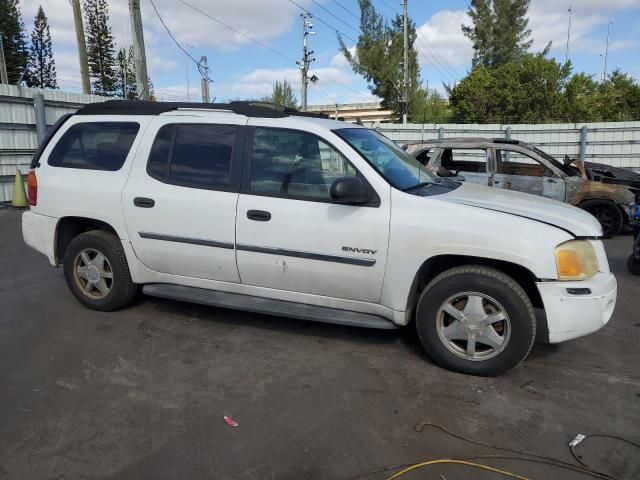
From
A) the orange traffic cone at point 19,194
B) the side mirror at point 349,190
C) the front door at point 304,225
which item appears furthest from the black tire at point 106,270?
the orange traffic cone at point 19,194

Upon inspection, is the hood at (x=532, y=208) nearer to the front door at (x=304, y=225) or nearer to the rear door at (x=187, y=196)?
the front door at (x=304, y=225)

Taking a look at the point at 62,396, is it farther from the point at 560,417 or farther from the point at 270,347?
the point at 560,417

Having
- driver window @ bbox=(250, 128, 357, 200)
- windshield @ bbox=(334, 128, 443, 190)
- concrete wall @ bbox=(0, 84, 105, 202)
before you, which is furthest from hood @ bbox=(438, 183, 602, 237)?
concrete wall @ bbox=(0, 84, 105, 202)

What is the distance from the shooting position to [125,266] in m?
4.67

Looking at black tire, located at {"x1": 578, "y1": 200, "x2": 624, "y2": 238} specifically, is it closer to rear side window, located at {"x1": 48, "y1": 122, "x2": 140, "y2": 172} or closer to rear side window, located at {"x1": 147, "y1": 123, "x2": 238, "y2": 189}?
rear side window, located at {"x1": 147, "y1": 123, "x2": 238, "y2": 189}

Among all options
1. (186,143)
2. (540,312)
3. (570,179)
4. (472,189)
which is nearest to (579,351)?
(540,312)

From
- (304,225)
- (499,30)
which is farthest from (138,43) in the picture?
(499,30)

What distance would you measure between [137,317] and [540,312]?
3.84 meters

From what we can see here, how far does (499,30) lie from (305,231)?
4836cm

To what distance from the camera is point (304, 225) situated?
3.84 m

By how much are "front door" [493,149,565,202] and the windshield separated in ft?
14.4

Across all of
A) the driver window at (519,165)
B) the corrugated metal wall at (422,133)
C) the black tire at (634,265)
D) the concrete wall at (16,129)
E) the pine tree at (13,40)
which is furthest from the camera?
the pine tree at (13,40)

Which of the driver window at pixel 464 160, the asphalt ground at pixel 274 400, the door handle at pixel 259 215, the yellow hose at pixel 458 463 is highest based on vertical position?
the driver window at pixel 464 160

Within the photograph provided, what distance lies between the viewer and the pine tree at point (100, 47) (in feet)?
180
